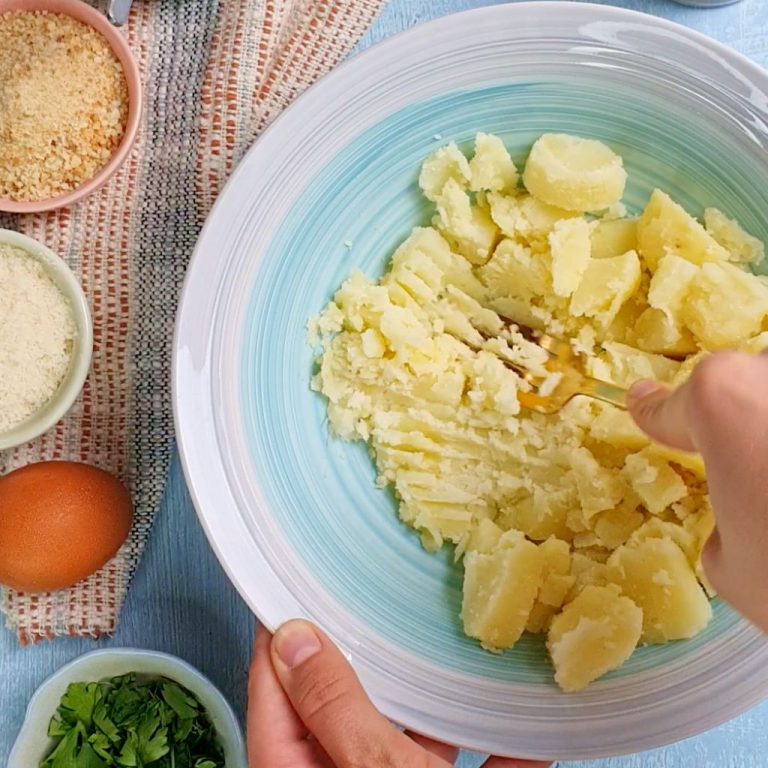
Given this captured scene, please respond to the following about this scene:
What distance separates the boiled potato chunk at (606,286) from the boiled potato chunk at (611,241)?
1.6 inches

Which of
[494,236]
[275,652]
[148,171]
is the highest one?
[494,236]

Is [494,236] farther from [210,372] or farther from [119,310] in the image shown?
[119,310]

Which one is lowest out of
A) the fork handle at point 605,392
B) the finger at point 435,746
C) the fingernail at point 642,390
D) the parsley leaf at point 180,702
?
the parsley leaf at point 180,702

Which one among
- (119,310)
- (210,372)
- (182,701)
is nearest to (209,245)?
(210,372)

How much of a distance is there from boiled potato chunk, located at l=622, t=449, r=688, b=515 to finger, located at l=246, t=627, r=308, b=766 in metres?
0.55

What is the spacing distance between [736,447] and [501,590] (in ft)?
1.59

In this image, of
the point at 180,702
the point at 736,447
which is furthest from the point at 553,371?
the point at 180,702

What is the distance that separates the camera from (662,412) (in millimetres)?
993

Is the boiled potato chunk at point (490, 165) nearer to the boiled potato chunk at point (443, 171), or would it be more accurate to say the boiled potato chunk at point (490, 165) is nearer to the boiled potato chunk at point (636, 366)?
the boiled potato chunk at point (443, 171)

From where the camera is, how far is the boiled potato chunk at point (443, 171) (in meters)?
1.35

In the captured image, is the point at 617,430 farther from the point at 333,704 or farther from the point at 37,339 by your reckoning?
the point at 37,339

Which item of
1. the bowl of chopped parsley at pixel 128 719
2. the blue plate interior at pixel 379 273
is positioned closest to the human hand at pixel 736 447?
the blue plate interior at pixel 379 273

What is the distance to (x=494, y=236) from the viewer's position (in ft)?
4.51

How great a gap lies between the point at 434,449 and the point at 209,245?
1.39 feet
